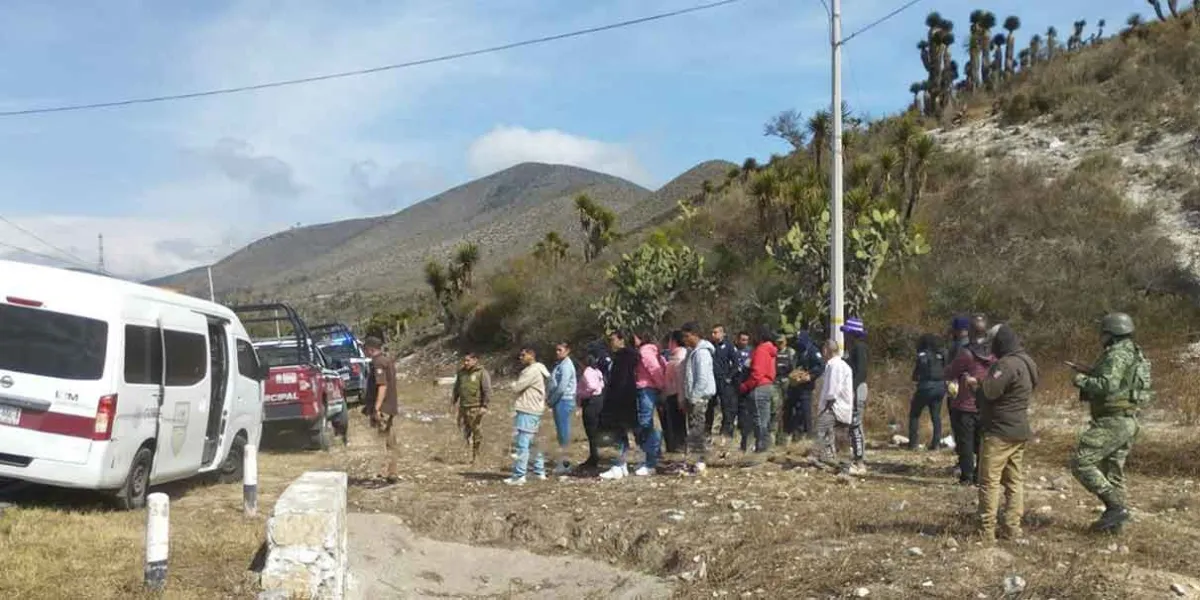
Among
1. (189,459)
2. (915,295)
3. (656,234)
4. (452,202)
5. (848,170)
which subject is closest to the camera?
(189,459)

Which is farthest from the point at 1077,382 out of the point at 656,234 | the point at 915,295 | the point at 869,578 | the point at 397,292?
the point at 397,292

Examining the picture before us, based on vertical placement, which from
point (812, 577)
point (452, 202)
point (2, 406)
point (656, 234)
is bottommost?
point (812, 577)

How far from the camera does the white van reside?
825 centimetres

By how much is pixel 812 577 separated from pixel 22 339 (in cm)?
643

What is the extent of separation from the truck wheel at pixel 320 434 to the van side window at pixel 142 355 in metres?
5.58

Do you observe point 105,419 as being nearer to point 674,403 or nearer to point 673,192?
point 674,403

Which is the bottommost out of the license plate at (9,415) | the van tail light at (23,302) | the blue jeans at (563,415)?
the blue jeans at (563,415)

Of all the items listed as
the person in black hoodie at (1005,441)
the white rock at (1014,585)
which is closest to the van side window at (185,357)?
the person in black hoodie at (1005,441)

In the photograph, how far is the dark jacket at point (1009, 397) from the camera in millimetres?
7441

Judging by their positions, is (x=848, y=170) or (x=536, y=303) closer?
(x=848, y=170)

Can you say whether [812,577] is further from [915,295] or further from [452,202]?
[452,202]

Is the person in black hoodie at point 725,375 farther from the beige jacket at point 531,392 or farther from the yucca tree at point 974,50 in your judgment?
the yucca tree at point 974,50

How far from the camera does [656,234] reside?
3133cm

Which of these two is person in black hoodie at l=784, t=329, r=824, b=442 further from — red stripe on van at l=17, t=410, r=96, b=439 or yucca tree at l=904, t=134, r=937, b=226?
yucca tree at l=904, t=134, r=937, b=226
